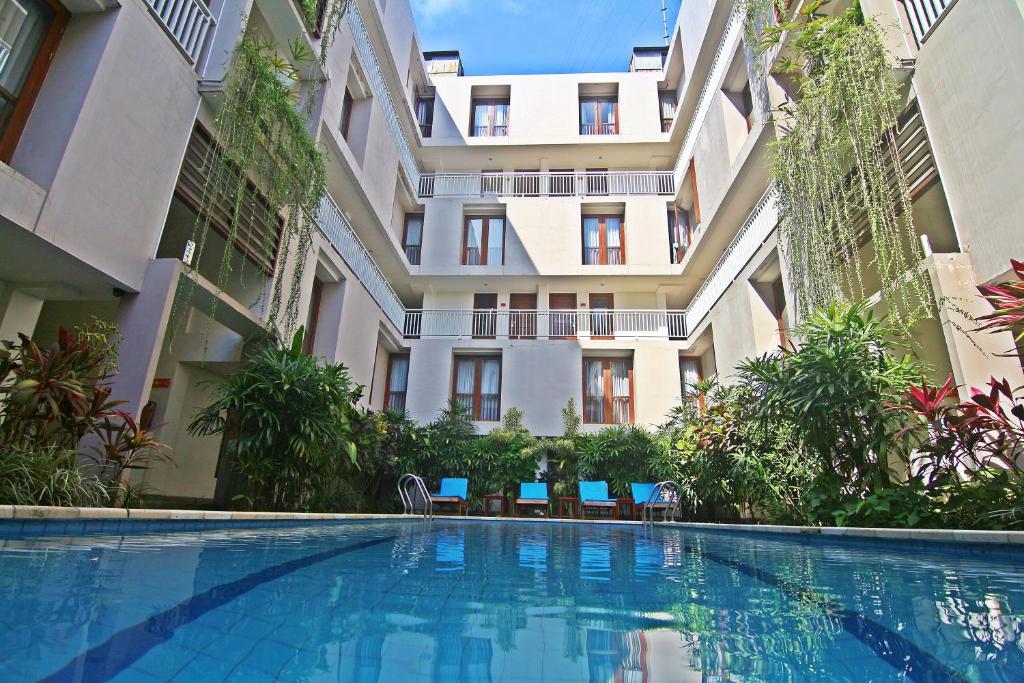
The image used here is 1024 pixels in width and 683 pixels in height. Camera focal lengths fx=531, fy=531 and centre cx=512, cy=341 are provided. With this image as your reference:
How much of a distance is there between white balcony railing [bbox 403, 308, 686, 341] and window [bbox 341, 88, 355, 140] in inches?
204

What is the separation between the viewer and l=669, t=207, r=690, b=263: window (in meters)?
15.1

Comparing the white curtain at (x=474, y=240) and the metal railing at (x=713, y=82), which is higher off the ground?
the metal railing at (x=713, y=82)

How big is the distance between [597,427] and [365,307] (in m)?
6.54

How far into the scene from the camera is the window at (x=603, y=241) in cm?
1576

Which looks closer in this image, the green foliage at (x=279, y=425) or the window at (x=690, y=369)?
the green foliage at (x=279, y=425)

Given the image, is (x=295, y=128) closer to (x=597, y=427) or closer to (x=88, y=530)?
(x=88, y=530)

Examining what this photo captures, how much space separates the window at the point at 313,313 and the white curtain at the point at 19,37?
5363mm

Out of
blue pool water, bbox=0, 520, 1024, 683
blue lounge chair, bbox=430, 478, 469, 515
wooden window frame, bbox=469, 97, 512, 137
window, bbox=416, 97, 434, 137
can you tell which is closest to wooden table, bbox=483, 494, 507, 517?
blue lounge chair, bbox=430, 478, 469, 515

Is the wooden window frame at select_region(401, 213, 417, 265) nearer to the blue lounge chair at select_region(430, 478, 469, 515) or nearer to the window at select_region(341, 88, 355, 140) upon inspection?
the window at select_region(341, 88, 355, 140)

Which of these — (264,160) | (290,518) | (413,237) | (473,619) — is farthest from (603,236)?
(473,619)

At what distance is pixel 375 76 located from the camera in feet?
37.6

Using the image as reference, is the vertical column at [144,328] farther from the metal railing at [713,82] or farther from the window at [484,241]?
the window at [484,241]

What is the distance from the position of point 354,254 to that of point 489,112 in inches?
371

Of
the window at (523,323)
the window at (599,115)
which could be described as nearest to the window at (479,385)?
the window at (523,323)
